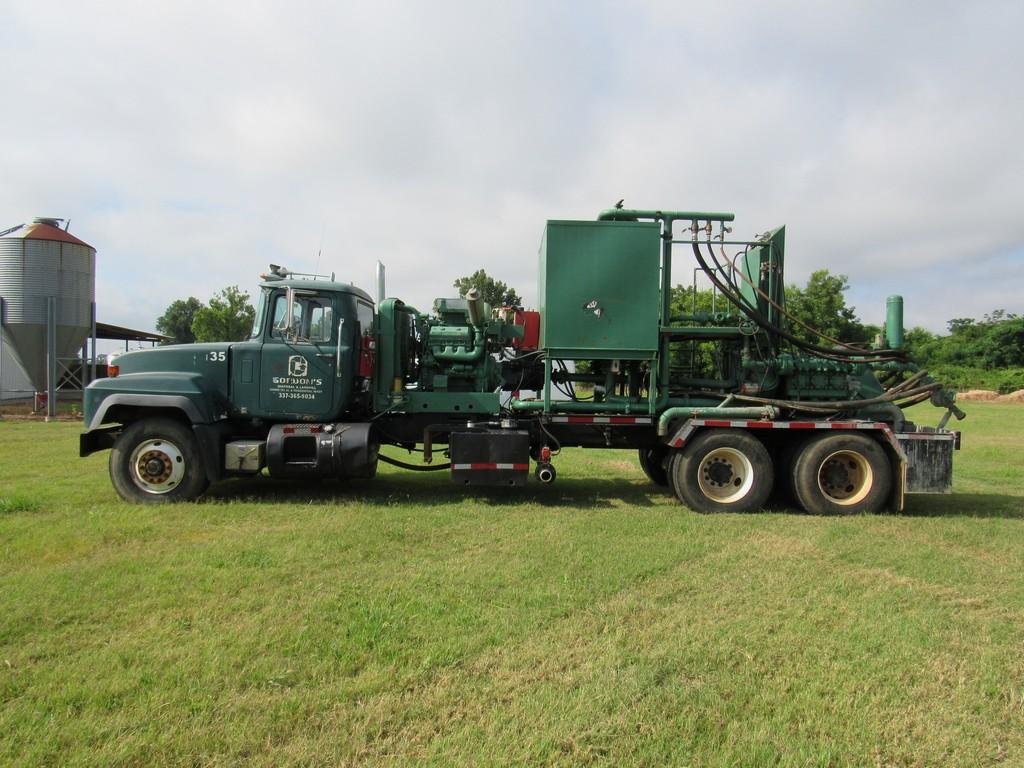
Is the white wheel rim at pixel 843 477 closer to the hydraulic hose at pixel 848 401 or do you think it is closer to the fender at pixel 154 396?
the hydraulic hose at pixel 848 401

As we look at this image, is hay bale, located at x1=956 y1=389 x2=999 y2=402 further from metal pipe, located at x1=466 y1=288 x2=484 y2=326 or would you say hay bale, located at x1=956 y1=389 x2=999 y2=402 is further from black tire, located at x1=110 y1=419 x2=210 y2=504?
black tire, located at x1=110 y1=419 x2=210 y2=504

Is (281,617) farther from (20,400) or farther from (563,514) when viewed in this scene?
(20,400)

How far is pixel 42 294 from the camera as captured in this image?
22422 mm

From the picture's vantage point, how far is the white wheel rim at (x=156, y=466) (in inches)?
291

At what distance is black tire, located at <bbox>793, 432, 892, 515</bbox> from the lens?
7.34 metres

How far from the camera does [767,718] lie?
2.94 meters

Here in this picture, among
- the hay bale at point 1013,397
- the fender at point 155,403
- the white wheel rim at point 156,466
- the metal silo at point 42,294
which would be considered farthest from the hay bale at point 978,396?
the metal silo at point 42,294

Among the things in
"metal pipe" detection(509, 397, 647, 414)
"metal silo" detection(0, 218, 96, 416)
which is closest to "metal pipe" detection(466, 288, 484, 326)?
"metal pipe" detection(509, 397, 647, 414)

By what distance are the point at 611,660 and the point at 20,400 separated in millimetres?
27228

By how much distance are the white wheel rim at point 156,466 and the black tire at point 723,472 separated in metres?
5.82

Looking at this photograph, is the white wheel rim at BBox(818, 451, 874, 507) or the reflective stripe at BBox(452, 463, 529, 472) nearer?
the white wheel rim at BBox(818, 451, 874, 507)

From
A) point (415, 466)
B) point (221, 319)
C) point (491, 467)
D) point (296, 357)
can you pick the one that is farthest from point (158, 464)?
point (221, 319)

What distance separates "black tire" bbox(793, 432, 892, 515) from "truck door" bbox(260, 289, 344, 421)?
18.2 ft

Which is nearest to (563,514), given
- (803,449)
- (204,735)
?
(803,449)
